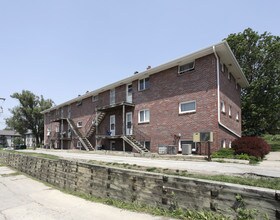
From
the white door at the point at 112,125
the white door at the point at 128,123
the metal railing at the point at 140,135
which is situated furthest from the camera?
the white door at the point at 112,125

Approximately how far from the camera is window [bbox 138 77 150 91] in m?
24.1

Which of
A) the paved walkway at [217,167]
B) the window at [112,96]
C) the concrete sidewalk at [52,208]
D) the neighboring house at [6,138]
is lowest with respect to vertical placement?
the neighboring house at [6,138]

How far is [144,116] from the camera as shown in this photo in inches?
942

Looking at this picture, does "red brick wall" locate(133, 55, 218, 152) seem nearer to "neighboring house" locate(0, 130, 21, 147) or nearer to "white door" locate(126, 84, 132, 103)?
"white door" locate(126, 84, 132, 103)

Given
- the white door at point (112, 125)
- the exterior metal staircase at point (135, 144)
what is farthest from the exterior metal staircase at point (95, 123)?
the exterior metal staircase at point (135, 144)

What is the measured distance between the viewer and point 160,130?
854 inches

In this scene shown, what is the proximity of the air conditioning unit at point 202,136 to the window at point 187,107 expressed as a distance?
229 cm

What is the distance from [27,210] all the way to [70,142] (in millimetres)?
30863

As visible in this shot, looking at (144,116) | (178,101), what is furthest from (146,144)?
(178,101)

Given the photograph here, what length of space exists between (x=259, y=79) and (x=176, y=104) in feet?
54.4

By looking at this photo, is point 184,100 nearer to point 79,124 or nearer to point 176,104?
point 176,104

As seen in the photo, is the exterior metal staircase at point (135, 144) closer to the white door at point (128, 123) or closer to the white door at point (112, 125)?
the white door at point (128, 123)

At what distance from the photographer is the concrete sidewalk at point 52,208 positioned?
6676mm

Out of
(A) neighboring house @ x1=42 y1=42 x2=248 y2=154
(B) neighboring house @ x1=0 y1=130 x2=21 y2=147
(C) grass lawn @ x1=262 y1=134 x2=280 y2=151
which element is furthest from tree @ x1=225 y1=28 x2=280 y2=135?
(B) neighboring house @ x1=0 y1=130 x2=21 y2=147
